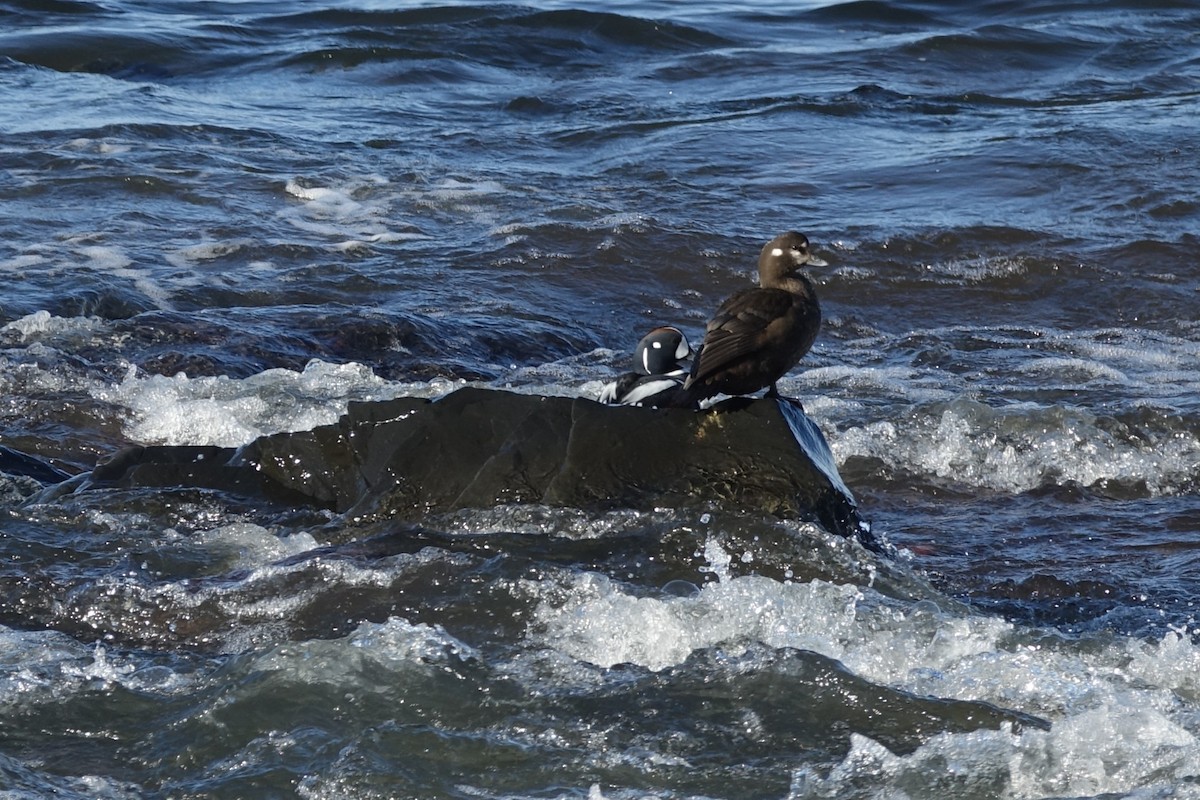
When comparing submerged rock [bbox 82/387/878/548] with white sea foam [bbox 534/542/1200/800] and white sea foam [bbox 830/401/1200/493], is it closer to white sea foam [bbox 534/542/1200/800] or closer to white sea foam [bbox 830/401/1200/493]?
white sea foam [bbox 534/542/1200/800]

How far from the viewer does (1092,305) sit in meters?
9.41

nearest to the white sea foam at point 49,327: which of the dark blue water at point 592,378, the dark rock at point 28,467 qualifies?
the dark blue water at point 592,378

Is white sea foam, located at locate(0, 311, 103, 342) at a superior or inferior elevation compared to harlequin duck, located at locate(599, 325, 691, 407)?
inferior

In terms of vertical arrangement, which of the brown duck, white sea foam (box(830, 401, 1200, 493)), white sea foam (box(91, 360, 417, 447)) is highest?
the brown duck

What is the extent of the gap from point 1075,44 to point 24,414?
13.0 metres

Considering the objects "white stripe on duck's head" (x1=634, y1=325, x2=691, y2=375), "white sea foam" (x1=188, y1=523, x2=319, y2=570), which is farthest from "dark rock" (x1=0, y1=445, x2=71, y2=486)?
"white stripe on duck's head" (x1=634, y1=325, x2=691, y2=375)

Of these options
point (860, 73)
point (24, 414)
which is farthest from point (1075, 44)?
point (24, 414)

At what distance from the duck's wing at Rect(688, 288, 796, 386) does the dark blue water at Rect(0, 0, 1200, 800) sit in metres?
0.49

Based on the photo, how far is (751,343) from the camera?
198 inches

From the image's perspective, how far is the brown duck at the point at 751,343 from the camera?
498 cm

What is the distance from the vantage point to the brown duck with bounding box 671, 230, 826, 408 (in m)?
4.98

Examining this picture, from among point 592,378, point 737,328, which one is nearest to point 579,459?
point 737,328

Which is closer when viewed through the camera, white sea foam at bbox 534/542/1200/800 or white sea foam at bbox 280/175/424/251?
white sea foam at bbox 534/542/1200/800

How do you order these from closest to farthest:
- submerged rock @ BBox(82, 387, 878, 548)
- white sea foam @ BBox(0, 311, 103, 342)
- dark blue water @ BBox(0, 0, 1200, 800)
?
dark blue water @ BBox(0, 0, 1200, 800)
submerged rock @ BBox(82, 387, 878, 548)
white sea foam @ BBox(0, 311, 103, 342)
